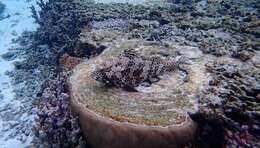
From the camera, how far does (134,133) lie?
399cm

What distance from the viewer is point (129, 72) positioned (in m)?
5.39

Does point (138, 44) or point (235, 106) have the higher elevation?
point (138, 44)

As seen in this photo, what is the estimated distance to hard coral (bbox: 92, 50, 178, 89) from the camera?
206 inches

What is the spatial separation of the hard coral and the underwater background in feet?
2.60

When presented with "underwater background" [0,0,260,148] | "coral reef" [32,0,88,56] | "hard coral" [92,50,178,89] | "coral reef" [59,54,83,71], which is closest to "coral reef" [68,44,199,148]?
"hard coral" [92,50,178,89]

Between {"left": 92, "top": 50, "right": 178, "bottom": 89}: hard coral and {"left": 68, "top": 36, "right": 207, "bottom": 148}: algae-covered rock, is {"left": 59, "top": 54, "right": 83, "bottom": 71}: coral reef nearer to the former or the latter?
{"left": 68, "top": 36, "right": 207, "bottom": 148}: algae-covered rock

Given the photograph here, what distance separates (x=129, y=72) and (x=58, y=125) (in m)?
1.77

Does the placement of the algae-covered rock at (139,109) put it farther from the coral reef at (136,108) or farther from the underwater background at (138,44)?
the underwater background at (138,44)

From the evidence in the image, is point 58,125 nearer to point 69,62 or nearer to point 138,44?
point 69,62

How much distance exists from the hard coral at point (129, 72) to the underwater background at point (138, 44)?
79 centimetres

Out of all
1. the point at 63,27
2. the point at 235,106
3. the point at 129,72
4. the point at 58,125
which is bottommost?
the point at 58,125

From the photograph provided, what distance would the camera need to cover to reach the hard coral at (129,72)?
5.24 metres

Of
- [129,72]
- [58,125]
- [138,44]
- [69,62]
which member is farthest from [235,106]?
[69,62]

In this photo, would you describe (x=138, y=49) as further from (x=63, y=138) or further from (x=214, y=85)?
(x=63, y=138)
